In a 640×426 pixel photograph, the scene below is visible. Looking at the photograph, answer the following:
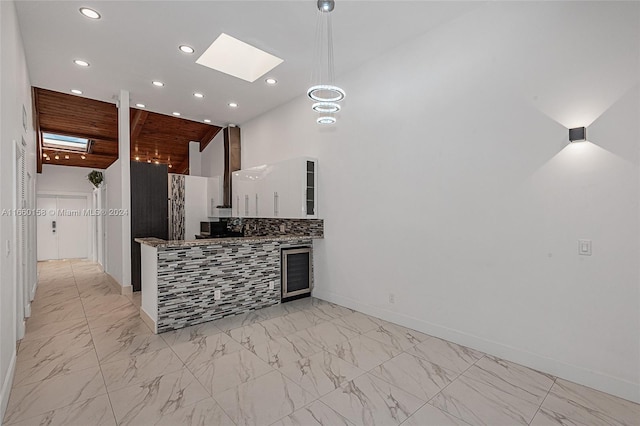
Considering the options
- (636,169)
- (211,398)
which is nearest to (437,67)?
(636,169)

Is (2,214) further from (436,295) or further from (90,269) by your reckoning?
(90,269)

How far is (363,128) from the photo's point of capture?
13.9 ft

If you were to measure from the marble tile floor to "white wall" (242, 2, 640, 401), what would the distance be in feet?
1.13

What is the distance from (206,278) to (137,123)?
15.4 ft

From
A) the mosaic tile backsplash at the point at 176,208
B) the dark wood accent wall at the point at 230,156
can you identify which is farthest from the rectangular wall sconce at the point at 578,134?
the mosaic tile backsplash at the point at 176,208

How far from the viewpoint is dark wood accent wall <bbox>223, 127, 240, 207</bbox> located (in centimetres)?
676

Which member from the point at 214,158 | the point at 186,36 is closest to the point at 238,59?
the point at 186,36

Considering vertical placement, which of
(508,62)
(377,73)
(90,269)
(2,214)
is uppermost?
(377,73)

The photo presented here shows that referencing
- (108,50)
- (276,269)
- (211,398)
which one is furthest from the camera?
(276,269)

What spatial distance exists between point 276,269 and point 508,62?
369 cm

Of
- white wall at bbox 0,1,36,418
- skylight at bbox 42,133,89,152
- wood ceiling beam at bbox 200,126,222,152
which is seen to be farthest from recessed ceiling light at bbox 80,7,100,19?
skylight at bbox 42,133,89,152

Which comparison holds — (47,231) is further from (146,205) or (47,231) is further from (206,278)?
(206,278)

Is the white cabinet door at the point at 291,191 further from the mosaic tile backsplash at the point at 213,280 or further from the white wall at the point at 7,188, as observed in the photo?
the white wall at the point at 7,188

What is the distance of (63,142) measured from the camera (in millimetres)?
8281
